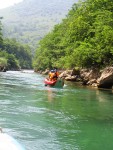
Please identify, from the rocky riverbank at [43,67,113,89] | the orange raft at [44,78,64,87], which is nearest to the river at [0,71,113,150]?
the orange raft at [44,78,64,87]

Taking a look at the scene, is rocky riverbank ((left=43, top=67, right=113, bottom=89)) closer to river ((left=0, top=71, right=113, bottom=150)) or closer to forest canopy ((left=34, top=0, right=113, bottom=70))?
forest canopy ((left=34, top=0, right=113, bottom=70))

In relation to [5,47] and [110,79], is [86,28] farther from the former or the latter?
[5,47]

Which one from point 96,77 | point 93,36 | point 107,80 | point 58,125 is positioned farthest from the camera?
point 93,36

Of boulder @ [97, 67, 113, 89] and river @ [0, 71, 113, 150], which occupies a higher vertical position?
river @ [0, 71, 113, 150]

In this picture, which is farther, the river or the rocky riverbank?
the rocky riverbank

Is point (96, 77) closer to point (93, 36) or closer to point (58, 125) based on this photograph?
point (93, 36)

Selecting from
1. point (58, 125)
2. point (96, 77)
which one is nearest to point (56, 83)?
point (96, 77)

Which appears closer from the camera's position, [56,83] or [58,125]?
[58,125]

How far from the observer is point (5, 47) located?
140 m

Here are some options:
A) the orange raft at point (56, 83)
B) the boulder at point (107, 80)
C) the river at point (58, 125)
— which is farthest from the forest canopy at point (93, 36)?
the river at point (58, 125)

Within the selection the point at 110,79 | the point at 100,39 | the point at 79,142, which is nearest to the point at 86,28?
the point at 100,39

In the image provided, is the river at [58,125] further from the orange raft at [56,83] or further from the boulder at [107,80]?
the boulder at [107,80]

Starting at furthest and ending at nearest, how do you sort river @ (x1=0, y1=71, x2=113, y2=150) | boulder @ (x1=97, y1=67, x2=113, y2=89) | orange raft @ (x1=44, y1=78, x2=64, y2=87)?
1. boulder @ (x1=97, y1=67, x2=113, y2=89)
2. orange raft @ (x1=44, y1=78, x2=64, y2=87)
3. river @ (x1=0, y1=71, x2=113, y2=150)

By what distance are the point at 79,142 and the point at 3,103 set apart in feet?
25.6
